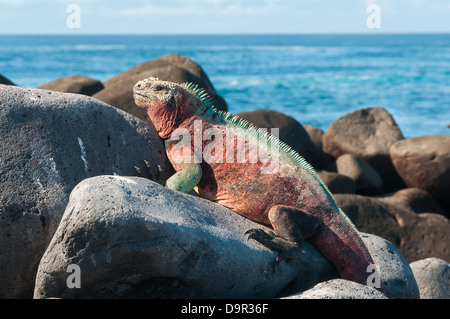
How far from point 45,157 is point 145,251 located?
1.25 metres

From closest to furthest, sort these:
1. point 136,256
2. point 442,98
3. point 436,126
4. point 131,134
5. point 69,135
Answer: point 136,256
point 69,135
point 131,134
point 436,126
point 442,98

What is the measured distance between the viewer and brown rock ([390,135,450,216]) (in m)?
9.98

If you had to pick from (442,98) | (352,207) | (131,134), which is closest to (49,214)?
(131,134)

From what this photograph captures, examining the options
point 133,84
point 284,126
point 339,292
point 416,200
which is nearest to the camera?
Answer: point 339,292

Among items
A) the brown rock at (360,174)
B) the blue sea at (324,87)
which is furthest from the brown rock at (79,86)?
the blue sea at (324,87)

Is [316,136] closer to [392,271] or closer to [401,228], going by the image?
[401,228]

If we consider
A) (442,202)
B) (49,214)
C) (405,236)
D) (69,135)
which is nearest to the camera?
(49,214)

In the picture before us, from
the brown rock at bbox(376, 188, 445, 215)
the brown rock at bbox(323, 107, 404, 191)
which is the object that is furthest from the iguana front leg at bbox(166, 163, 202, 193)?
the brown rock at bbox(323, 107, 404, 191)

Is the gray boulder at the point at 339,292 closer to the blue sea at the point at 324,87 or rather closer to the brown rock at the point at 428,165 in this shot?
the brown rock at the point at 428,165

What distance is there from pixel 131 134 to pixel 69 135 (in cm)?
54

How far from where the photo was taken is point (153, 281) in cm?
396

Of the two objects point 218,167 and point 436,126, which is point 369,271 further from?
point 436,126

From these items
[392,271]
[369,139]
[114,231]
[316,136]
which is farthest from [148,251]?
[316,136]

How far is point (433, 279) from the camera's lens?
6.11 meters
